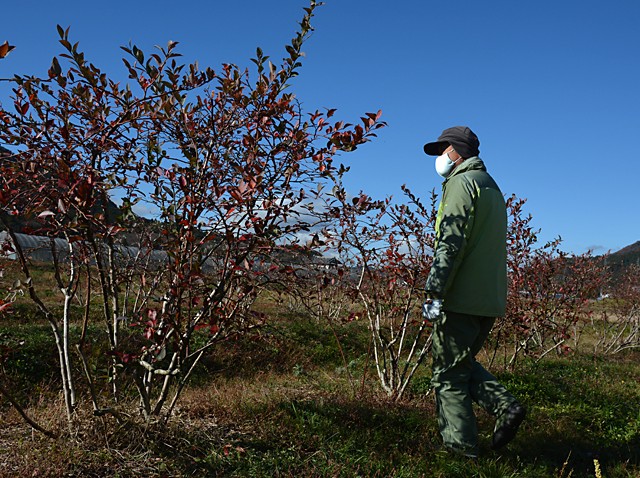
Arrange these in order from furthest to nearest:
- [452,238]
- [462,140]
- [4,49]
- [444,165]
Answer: [444,165]
[462,140]
[452,238]
[4,49]

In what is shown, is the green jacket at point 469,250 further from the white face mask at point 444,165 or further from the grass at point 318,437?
Answer: the grass at point 318,437

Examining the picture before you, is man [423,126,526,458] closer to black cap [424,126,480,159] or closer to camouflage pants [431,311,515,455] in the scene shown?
camouflage pants [431,311,515,455]

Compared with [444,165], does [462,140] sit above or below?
above

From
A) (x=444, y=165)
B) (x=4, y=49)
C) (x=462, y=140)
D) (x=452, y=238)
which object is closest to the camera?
(x=4, y=49)

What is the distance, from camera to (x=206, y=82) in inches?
133

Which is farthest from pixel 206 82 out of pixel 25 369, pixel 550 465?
pixel 25 369

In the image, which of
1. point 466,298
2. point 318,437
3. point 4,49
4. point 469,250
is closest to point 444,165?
point 469,250

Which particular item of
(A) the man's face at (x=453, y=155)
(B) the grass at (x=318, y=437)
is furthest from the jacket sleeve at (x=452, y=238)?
(B) the grass at (x=318, y=437)

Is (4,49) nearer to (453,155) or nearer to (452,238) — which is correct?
(452,238)

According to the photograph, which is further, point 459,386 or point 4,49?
point 459,386

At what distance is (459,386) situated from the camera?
3.70 metres

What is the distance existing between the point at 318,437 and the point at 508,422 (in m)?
1.21

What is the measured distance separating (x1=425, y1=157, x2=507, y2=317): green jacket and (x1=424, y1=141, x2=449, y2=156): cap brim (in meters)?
0.41

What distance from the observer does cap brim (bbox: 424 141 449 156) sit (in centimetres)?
410
